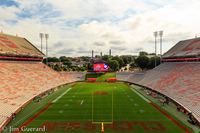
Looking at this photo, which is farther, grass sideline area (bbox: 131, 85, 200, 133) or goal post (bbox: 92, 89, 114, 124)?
goal post (bbox: 92, 89, 114, 124)

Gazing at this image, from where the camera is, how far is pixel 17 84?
35000 mm

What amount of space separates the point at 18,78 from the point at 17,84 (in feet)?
11.8

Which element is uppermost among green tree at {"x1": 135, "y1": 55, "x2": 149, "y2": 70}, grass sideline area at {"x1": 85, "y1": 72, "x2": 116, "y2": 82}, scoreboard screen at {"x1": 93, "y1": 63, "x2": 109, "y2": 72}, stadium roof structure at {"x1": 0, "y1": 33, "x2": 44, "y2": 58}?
stadium roof structure at {"x1": 0, "y1": 33, "x2": 44, "y2": 58}

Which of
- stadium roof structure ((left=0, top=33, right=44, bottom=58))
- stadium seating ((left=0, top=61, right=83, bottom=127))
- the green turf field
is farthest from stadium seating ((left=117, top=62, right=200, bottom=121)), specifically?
stadium roof structure ((left=0, top=33, right=44, bottom=58))

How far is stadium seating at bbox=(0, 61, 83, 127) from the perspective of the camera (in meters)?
25.3

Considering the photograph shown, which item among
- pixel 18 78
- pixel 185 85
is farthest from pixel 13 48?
pixel 185 85

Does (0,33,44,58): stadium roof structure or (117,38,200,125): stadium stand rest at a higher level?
(0,33,44,58): stadium roof structure

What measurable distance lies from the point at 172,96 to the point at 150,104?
3.47 metres

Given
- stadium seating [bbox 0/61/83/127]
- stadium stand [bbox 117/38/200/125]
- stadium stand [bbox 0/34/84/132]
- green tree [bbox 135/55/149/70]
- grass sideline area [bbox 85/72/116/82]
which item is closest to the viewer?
stadium stand [bbox 117/38/200/125]

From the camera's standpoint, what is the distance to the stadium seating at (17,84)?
83.0 feet

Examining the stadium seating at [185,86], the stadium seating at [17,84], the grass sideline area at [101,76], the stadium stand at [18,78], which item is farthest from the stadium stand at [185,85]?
the grass sideline area at [101,76]

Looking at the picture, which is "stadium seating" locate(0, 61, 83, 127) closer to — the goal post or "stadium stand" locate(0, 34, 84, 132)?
"stadium stand" locate(0, 34, 84, 132)

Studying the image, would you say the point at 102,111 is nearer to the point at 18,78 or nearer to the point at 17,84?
the point at 17,84

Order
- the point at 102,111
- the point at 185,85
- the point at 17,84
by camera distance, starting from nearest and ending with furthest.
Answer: the point at 102,111 < the point at 185,85 < the point at 17,84
